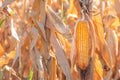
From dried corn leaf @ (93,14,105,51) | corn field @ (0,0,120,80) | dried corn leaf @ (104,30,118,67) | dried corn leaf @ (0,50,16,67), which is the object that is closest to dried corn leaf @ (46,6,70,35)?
corn field @ (0,0,120,80)

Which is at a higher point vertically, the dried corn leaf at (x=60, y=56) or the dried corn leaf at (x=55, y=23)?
the dried corn leaf at (x=55, y=23)

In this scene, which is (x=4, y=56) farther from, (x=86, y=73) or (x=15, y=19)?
(x=86, y=73)

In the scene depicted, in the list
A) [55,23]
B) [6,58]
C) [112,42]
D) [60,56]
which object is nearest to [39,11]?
[55,23]

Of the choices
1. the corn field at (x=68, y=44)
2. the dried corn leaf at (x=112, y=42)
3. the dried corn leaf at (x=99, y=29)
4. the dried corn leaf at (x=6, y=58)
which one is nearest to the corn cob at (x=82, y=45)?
the corn field at (x=68, y=44)

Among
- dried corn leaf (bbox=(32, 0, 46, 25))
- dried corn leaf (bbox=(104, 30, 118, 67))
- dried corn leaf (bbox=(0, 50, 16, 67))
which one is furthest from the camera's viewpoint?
dried corn leaf (bbox=(0, 50, 16, 67))

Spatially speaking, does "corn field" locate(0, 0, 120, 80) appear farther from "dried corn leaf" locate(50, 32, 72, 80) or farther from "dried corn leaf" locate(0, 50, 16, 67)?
"dried corn leaf" locate(0, 50, 16, 67)

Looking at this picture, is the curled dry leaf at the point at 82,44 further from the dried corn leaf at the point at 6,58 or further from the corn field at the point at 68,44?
the dried corn leaf at the point at 6,58

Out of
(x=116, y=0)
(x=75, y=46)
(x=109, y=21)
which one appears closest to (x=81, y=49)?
(x=75, y=46)

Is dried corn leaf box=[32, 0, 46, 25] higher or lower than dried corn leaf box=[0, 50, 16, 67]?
higher
